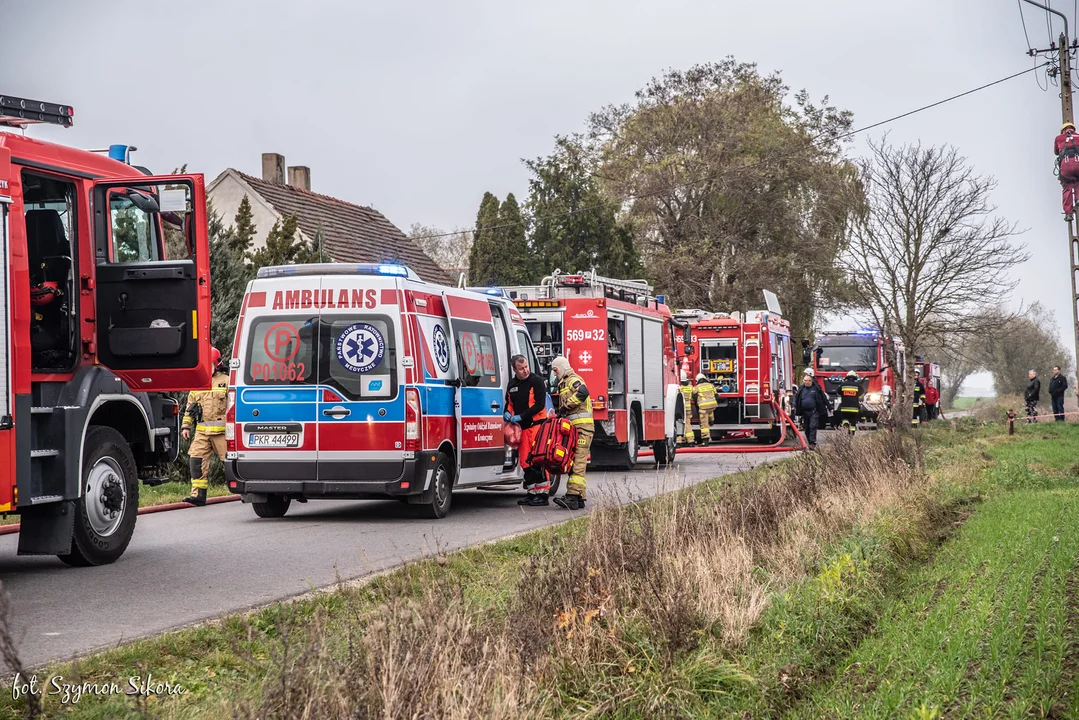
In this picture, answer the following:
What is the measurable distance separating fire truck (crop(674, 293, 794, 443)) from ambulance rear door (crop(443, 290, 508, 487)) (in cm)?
1435

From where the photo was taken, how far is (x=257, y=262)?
797 inches

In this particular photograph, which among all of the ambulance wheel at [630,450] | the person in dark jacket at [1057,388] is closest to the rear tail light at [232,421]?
the ambulance wheel at [630,450]

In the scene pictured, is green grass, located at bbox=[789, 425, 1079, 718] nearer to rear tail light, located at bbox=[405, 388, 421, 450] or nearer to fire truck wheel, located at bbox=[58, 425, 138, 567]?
rear tail light, located at bbox=[405, 388, 421, 450]

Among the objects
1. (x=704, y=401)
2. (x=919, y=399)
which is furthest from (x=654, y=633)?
(x=919, y=399)

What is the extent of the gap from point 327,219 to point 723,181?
14956 mm

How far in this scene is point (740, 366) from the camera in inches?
1115

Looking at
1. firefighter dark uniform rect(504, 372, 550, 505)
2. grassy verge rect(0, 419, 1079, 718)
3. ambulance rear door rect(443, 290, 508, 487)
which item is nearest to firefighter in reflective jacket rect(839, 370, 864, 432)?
ambulance rear door rect(443, 290, 508, 487)

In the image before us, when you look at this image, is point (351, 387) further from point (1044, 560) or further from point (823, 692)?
point (823, 692)

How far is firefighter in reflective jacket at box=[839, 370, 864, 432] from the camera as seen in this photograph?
36.9m

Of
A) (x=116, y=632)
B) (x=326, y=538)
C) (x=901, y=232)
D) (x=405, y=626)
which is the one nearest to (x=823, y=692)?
(x=405, y=626)

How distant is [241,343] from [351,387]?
128cm

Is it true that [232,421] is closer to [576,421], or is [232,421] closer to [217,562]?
[217,562]

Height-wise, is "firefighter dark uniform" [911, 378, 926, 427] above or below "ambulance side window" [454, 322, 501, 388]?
below

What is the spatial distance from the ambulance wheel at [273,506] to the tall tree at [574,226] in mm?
27845
